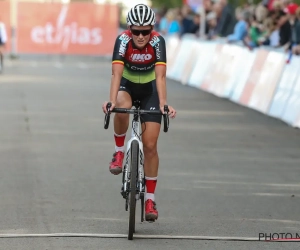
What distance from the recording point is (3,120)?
58.3ft

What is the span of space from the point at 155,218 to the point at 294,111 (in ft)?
30.4

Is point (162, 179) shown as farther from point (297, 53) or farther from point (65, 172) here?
point (297, 53)

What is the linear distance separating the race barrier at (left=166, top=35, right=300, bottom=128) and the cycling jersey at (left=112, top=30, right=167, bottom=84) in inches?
336

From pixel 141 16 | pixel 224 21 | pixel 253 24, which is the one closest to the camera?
pixel 141 16

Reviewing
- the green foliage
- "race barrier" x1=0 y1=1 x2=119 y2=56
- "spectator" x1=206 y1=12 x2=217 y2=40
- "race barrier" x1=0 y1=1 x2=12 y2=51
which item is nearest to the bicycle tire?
"spectator" x1=206 y1=12 x2=217 y2=40

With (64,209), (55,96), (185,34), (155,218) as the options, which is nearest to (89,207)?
(64,209)

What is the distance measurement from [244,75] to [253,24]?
9.21 feet

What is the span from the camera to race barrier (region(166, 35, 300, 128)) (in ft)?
59.5

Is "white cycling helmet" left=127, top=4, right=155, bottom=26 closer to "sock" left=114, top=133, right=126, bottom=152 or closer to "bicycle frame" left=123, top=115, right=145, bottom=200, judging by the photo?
"bicycle frame" left=123, top=115, right=145, bottom=200

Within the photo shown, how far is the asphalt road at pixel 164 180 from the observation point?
8648 millimetres

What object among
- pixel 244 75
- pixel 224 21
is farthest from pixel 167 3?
pixel 244 75

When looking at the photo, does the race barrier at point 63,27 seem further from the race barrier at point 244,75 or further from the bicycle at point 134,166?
the bicycle at point 134,166

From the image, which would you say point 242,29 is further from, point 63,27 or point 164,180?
point 63,27

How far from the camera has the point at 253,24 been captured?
23984 mm
